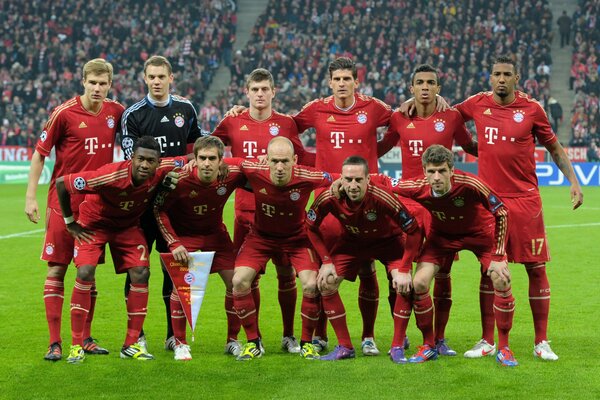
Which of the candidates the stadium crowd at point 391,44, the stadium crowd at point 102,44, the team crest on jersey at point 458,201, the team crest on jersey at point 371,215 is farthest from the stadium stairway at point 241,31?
the team crest on jersey at point 458,201

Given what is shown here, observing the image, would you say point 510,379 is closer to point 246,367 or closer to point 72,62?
point 246,367

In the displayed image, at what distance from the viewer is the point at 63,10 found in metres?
38.2

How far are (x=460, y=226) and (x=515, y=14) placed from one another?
3037cm

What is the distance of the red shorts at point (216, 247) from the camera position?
8.12 metres

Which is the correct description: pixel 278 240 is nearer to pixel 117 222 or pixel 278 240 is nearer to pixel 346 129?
pixel 346 129

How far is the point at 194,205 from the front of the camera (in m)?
7.96

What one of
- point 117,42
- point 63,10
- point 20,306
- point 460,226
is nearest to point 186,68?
point 117,42

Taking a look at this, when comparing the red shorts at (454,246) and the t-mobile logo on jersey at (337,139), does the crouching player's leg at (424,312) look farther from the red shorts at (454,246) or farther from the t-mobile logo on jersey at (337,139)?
the t-mobile logo on jersey at (337,139)

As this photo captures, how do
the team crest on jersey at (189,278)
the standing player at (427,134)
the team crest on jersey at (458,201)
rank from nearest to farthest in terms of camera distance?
the team crest on jersey at (458,201)
the team crest on jersey at (189,278)
the standing player at (427,134)

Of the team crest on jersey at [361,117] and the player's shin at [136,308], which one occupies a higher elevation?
the team crest on jersey at [361,117]

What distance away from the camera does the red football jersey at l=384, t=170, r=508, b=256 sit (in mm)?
7434

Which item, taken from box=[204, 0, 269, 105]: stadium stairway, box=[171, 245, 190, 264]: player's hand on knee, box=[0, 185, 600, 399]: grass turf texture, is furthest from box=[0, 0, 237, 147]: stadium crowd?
box=[171, 245, 190, 264]: player's hand on knee

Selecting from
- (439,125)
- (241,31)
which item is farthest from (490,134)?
(241,31)

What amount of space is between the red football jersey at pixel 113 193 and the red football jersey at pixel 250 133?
0.86m
